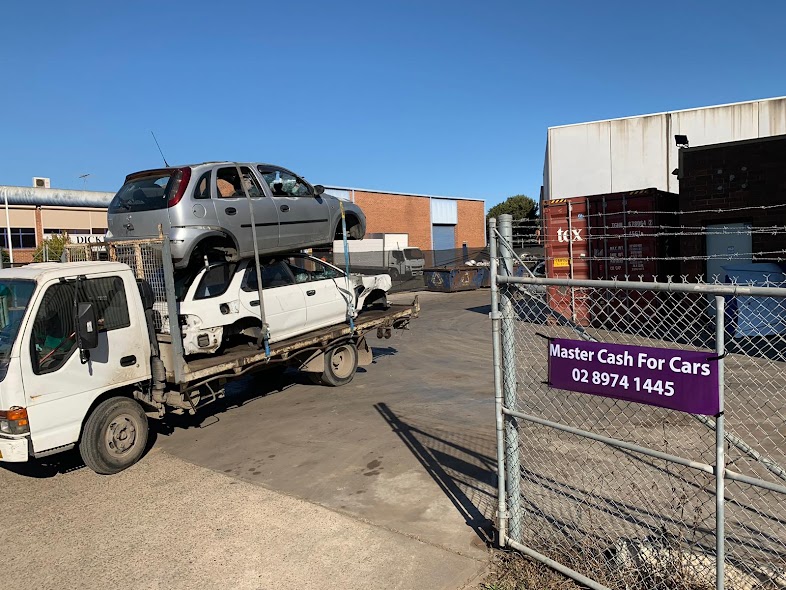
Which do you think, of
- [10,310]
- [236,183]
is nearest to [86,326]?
[10,310]

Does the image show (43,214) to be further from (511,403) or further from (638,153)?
(511,403)

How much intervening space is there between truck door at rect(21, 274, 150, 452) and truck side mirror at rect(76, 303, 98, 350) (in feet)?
0.50

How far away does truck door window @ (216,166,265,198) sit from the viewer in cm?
789

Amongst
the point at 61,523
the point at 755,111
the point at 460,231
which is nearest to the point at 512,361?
the point at 61,523

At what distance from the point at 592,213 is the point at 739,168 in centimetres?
335

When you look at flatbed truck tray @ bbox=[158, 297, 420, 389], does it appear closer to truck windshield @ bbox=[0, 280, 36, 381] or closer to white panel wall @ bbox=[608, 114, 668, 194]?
truck windshield @ bbox=[0, 280, 36, 381]

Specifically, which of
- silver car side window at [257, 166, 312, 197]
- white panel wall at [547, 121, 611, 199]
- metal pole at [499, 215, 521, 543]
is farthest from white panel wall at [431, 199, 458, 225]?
metal pole at [499, 215, 521, 543]

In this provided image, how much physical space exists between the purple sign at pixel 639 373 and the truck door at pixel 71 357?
4.40 metres

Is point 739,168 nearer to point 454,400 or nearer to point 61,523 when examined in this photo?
point 454,400

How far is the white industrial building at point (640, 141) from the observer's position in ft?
94.0

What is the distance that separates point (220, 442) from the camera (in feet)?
23.0

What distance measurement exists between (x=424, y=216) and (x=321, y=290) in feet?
134

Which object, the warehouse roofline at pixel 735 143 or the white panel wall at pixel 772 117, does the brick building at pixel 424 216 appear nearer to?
the white panel wall at pixel 772 117

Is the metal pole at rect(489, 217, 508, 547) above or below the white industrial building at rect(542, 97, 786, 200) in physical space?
below
